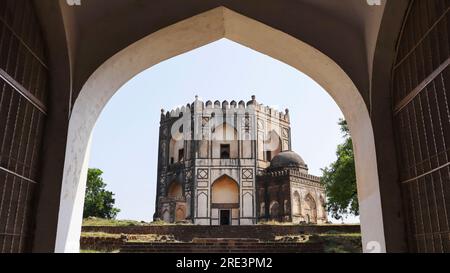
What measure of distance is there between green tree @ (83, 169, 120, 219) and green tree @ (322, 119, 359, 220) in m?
20.7

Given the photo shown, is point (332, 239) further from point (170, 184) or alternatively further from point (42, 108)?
point (170, 184)

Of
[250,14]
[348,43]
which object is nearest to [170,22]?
[250,14]

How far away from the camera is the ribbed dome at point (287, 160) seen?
25.6 meters

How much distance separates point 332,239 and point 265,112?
14896 mm

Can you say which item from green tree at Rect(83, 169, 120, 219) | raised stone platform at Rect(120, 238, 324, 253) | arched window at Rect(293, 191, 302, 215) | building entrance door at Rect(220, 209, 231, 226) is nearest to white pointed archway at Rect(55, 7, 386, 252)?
raised stone platform at Rect(120, 238, 324, 253)

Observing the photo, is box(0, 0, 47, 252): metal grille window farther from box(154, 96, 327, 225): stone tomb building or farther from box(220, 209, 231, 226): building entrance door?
box(220, 209, 231, 226): building entrance door

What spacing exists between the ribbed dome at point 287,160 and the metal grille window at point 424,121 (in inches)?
849

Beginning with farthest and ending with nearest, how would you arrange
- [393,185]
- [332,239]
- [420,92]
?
[332,239] < [393,185] < [420,92]

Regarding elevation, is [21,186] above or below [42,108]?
below

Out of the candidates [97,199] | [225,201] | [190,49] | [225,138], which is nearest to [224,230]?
Answer: [225,201]

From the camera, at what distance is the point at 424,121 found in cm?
361

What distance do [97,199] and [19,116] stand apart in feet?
97.7

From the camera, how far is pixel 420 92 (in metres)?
3.65

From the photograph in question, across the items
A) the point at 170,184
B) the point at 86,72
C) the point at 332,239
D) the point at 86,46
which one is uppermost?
the point at 170,184
